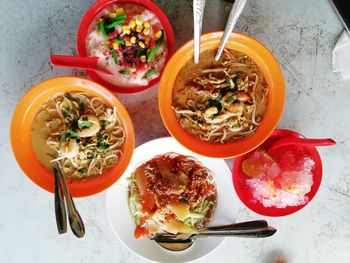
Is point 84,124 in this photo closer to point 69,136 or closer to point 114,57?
point 69,136

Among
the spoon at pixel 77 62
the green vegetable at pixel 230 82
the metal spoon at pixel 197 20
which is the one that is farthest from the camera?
the green vegetable at pixel 230 82

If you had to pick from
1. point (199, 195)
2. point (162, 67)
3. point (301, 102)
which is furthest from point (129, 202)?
point (301, 102)

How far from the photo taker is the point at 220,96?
211cm

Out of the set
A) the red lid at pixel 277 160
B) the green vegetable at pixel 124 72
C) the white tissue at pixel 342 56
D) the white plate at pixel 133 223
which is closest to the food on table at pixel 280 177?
the red lid at pixel 277 160

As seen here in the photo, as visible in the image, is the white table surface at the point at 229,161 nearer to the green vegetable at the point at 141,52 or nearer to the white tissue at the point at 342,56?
the white tissue at the point at 342,56

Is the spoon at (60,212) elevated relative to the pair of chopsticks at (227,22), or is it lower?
lower

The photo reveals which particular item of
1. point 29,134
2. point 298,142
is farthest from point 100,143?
point 298,142

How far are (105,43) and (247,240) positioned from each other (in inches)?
49.7

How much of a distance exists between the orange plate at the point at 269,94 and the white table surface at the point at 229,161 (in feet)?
0.75

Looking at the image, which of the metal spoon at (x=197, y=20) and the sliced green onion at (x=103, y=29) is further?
the sliced green onion at (x=103, y=29)

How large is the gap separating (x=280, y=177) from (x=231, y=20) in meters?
0.87

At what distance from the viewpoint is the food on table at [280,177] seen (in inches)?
87.5

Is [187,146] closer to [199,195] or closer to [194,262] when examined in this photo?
[199,195]

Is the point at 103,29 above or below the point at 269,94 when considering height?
above
